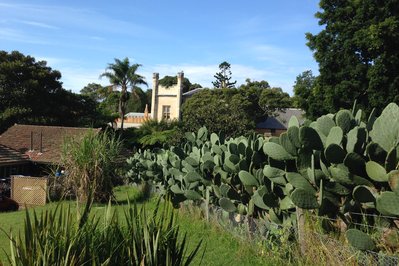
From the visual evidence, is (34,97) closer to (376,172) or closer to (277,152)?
(277,152)

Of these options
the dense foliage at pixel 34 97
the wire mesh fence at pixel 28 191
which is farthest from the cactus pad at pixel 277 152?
the dense foliage at pixel 34 97

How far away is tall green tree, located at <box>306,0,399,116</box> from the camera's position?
23.8 meters

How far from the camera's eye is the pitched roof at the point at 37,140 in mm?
27797

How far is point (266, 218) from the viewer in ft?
22.2

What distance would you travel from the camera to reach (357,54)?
2566 cm

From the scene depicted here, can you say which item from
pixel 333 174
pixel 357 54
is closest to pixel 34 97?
pixel 357 54

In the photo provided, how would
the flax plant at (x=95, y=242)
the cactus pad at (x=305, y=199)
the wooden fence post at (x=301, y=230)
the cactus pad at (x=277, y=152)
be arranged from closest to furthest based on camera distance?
the flax plant at (x=95, y=242)
the cactus pad at (x=305, y=199)
the wooden fence post at (x=301, y=230)
the cactus pad at (x=277, y=152)

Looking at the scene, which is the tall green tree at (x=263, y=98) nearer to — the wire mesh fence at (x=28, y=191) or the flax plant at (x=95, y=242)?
the wire mesh fence at (x=28, y=191)

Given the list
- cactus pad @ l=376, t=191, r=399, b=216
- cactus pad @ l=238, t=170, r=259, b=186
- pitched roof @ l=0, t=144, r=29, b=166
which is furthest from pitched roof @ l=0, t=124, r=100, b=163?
cactus pad @ l=376, t=191, r=399, b=216

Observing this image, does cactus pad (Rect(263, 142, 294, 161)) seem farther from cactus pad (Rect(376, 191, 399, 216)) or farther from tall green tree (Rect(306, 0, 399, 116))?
tall green tree (Rect(306, 0, 399, 116))

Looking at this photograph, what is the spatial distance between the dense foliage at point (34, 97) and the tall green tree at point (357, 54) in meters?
19.2

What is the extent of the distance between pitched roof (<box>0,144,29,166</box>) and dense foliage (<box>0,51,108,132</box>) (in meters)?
9.07

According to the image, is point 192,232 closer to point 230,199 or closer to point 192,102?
point 230,199

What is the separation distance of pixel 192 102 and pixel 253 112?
8.70 metres
